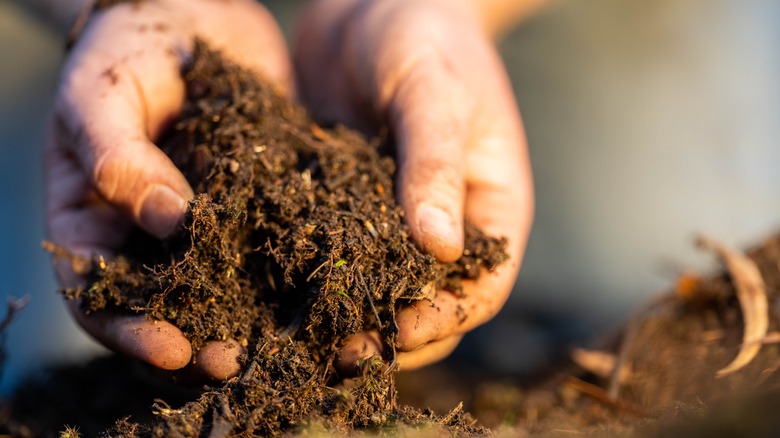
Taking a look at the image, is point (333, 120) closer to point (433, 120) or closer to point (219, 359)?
point (433, 120)

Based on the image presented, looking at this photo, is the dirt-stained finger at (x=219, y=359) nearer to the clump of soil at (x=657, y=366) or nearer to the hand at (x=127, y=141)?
the hand at (x=127, y=141)

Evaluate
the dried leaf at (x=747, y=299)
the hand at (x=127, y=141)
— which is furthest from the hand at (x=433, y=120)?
the dried leaf at (x=747, y=299)

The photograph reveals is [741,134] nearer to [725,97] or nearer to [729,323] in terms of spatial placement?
[725,97]

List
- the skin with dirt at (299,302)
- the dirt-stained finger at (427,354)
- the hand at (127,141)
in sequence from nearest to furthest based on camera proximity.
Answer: the skin with dirt at (299,302) < the hand at (127,141) < the dirt-stained finger at (427,354)

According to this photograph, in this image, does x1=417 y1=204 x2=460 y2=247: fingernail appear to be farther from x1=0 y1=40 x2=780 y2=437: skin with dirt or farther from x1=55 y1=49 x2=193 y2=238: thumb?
x1=55 y1=49 x2=193 y2=238: thumb

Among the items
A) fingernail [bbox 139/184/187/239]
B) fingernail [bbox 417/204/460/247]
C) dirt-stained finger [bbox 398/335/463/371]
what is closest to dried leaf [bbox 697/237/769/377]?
dirt-stained finger [bbox 398/335/463/371]

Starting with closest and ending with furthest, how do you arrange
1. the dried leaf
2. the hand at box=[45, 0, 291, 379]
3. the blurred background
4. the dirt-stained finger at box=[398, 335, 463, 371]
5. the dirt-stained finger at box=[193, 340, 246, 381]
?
the dirt-stained finger at box=[193, 340, 246, 381] → the hand at box=[45, 0, 291, 379] → the dried leaf → the dirt-stained finger at box=[398, 335, 463, 371] → the blurred background
